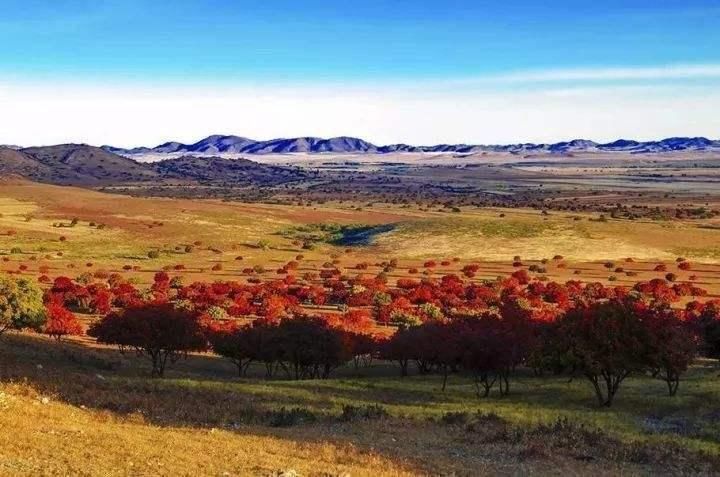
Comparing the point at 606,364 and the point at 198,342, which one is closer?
the point at 606,364

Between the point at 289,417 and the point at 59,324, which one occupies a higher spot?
the point at 289,417

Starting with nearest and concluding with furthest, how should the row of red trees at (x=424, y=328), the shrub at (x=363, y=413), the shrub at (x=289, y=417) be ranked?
the shrub at (x=289, y=417) → the shrub at (x=363, y=413) → the row of red trees at (x=424, y=328)

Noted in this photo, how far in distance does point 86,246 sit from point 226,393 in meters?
84.9

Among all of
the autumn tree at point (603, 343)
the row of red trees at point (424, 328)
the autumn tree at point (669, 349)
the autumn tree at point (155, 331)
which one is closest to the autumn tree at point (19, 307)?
the row of red trees at point (424, 328)

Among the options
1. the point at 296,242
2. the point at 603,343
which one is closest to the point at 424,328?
the point at 603,343

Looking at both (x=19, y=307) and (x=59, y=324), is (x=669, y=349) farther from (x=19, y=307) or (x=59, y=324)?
(x=59, y=324)

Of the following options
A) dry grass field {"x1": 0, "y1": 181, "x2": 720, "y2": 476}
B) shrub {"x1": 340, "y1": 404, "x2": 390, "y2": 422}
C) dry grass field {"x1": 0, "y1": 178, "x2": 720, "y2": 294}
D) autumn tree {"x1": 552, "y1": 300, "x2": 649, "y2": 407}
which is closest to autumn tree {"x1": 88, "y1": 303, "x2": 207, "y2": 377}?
dry grass field {"x1": 0, "y1": 181, "x2": 720, "y2": 476}

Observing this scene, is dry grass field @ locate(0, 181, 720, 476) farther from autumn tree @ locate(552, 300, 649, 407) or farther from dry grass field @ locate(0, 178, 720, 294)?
dry grass field @ locate(0, 178, 720, 294)

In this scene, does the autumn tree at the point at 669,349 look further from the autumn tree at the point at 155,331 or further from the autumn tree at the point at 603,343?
the autumn tree at the point at 155,331

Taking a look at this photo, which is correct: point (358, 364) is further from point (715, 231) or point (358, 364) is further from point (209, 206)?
point (209, 206)

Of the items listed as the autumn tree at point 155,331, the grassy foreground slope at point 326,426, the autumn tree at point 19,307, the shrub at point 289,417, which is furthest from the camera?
the autumn tree at point 19,307

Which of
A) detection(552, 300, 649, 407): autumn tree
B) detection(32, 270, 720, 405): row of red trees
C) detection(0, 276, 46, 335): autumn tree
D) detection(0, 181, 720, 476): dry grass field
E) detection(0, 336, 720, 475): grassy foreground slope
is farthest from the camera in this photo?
detection(0, 276, 46, 335): autumn tree

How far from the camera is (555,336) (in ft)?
130

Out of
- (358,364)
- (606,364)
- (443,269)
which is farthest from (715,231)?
(606,364)
